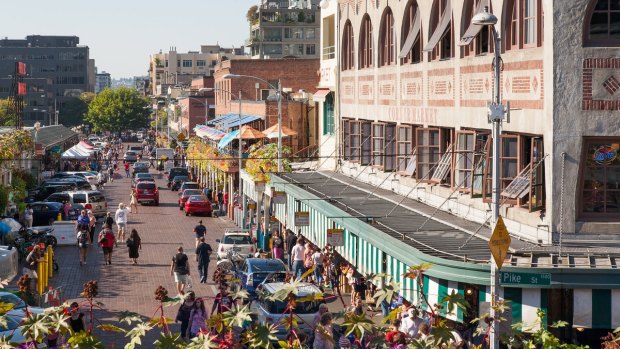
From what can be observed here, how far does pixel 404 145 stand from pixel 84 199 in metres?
24.1

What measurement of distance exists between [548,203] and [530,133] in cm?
159

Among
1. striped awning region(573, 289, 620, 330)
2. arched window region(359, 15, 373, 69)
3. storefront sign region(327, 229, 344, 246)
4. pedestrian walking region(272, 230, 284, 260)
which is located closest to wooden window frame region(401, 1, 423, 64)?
arched window region(359, 15, 373, 69)

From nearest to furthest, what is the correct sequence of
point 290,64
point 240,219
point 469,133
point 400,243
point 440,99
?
point 400,243, point 469,133, point 440,99, point 240,219, point 290,64

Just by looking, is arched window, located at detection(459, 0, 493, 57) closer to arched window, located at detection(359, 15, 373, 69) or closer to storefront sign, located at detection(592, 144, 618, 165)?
storefront sign, located at detection(592, 144, 618, 165)

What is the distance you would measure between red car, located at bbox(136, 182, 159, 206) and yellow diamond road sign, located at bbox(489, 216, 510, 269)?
48.5 m

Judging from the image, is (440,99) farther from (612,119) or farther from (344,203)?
(612,119)

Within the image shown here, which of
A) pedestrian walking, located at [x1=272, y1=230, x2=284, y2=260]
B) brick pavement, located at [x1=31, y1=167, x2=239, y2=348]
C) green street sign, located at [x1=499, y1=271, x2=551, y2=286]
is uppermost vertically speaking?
green street sign, located at [x1=499, y1=271, x2=551, y2=286]

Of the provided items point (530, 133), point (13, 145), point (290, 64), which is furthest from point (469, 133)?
point (290, 64)

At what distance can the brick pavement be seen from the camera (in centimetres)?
3082

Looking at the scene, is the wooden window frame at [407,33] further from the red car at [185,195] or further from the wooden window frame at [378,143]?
the red car at [185,195]

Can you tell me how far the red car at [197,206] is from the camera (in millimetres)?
60062

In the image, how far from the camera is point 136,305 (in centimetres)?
3100

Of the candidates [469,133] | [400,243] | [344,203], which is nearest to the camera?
[400,243]

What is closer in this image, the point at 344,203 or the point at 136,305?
the point at 136,305
